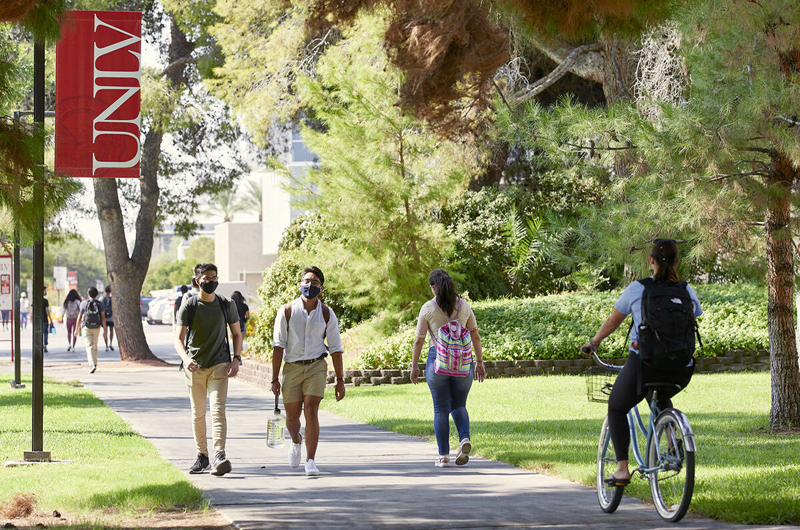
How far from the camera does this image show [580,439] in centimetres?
1030

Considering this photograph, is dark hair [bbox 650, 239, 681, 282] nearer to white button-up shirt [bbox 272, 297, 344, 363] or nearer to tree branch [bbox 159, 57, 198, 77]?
white button-up shirt [bbox 272, 297, 344, 363]

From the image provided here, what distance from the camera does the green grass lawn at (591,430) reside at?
7.00 metres

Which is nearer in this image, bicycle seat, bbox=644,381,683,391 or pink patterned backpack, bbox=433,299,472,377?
bicycle seat, bbox=644,381,683,391

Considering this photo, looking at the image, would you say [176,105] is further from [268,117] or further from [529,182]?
[529,182]

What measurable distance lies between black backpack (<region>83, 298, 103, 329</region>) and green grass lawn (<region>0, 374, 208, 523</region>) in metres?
7.03

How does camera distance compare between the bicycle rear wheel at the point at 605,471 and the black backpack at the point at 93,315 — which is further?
the black backpack at the point at 93,315

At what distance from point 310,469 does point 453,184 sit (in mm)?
11996

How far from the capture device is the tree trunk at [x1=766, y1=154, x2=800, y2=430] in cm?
1062

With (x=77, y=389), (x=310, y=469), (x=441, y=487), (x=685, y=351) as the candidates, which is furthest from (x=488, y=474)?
(x=77, y=389)

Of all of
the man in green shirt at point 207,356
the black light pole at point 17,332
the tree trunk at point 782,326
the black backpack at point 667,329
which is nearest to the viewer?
the black backpack at point 667,329

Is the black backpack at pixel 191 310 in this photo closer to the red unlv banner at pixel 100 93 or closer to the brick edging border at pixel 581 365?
the red unlv banner at pixel 100 93

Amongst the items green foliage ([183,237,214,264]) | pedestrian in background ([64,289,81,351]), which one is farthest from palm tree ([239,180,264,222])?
pedestrian in background ([64,289,81,351])

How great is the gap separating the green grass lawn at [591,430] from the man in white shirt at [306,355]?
5.57 feet

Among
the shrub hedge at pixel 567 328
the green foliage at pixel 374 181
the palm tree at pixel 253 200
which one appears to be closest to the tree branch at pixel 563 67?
the green foliage at pixel 374 181
